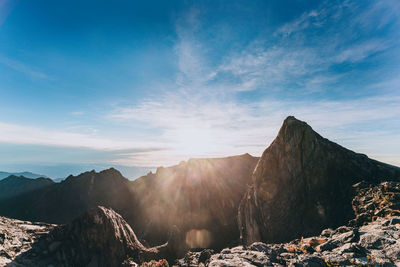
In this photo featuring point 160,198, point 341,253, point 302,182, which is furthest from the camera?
point 160,198

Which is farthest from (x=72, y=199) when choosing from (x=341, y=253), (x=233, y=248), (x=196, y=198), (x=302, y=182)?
(x=341, y=253)

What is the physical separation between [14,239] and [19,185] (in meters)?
167

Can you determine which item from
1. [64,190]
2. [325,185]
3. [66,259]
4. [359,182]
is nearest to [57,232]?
[66,259]

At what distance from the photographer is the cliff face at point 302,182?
3181 centimetres

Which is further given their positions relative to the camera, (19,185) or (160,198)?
(19,185)

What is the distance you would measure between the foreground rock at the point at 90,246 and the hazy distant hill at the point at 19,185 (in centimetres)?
13793

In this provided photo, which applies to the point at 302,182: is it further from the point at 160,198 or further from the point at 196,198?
the point at 160,198

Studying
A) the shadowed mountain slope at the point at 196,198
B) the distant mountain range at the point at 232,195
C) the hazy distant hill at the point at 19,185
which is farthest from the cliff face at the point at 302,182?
the hazy distant hill at the point at 19,185

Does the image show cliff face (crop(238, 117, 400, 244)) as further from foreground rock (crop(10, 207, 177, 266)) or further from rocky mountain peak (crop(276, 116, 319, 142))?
foreground rock (crop(10, 207, 177, 266))

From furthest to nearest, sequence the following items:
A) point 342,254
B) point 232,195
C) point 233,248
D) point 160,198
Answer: point 160,198, point 232,195, point 233,248, point 342,254

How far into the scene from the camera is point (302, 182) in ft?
126

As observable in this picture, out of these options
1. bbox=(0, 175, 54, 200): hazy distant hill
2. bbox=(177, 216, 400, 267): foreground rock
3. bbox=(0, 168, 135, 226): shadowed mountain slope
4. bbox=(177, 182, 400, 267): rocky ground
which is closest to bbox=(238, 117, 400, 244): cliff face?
bbox=(177, 182, 400, 267): rocky ground

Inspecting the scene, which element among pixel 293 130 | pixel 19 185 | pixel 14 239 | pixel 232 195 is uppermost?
pixel 293 130

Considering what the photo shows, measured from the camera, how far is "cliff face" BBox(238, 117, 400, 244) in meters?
31.8
